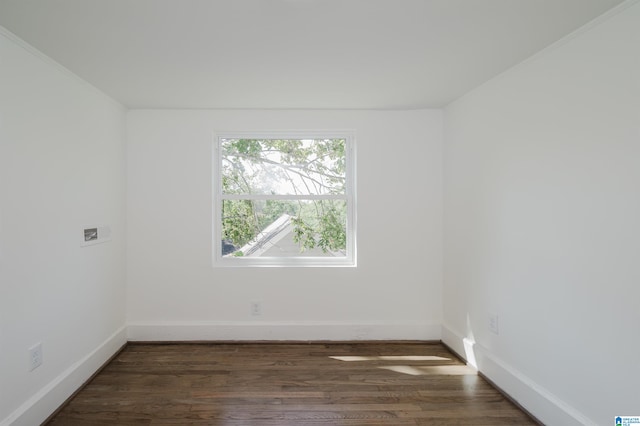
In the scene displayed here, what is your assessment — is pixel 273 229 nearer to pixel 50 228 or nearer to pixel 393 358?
pixel 393 358

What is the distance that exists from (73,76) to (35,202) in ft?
3.20

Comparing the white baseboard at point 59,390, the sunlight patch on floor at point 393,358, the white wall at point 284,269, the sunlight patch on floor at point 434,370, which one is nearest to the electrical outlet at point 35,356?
the white baseboard at point 59,390

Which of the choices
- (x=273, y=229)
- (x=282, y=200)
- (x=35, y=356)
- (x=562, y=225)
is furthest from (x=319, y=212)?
(x=35, y=356)

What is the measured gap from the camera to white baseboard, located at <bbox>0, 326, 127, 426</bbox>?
1.96 meters

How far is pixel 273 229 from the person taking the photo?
351cm

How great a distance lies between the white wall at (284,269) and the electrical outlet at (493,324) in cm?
79

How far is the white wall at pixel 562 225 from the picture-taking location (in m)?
1.65

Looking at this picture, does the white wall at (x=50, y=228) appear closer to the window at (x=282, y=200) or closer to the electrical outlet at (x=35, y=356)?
the electrical outlet at (x=35, y=356)

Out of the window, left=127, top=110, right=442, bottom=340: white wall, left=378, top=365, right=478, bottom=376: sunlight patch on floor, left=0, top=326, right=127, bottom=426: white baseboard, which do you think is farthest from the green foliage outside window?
left=0, top=326, right=127, bottom=426: white baseboard

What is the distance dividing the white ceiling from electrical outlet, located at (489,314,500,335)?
1.80 m

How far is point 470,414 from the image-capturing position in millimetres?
2217

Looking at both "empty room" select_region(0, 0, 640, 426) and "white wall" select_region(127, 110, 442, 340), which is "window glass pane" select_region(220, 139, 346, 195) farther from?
"white wall" select_region(127, 110, 442, 340)

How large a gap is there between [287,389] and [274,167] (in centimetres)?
202

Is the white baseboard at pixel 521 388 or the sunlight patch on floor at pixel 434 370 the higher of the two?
the white baseboard at pixel 521 388
